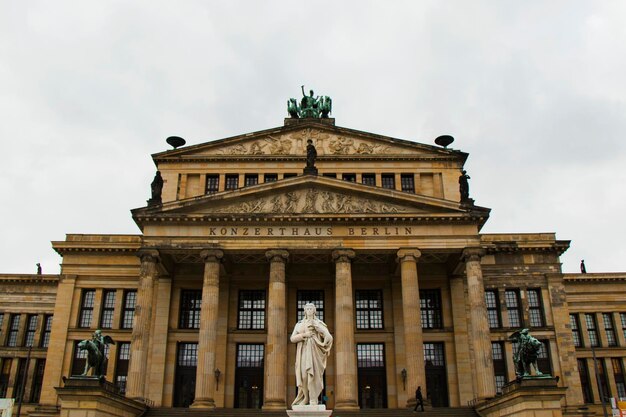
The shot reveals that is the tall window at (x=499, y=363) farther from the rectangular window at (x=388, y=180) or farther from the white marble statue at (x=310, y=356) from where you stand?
the white marble statue at (x=310, y=356)

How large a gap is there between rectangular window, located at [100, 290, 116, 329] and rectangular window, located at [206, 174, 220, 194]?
10.7 m

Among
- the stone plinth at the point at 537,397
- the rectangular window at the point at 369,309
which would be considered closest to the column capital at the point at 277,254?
the rectangular window at the point at 369,309

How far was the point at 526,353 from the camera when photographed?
102ft

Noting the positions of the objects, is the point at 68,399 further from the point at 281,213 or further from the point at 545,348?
the point at 545,348

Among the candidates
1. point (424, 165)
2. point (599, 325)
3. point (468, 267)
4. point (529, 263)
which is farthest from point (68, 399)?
point (599, 325)

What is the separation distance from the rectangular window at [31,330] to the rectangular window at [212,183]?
68.3ft

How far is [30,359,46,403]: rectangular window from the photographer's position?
52.6m

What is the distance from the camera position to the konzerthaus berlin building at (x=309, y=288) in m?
40.3

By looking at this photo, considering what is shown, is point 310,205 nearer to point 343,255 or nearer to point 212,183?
point 343,255

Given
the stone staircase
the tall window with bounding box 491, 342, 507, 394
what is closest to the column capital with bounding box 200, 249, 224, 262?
the stone staircase

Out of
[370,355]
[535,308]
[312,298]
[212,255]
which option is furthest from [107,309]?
[535,308]

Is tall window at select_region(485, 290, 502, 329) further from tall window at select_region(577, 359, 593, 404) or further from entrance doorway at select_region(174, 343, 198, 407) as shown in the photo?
entrance doorway at select_region(174, 343, 198, 407)

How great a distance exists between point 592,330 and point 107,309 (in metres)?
41.4

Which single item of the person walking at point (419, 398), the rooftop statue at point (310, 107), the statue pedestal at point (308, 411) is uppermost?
the rooftop statue at point (310, 107)
